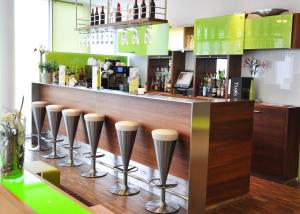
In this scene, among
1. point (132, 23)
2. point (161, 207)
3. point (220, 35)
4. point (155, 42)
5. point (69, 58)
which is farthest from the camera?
point (155, 42)

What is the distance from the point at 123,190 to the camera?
4.20m

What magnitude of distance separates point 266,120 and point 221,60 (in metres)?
1.61

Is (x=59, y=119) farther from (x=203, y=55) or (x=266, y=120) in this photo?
(x=266, y=120)

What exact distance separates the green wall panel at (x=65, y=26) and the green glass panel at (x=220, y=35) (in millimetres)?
3560

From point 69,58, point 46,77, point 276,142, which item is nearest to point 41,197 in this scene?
point 276,142

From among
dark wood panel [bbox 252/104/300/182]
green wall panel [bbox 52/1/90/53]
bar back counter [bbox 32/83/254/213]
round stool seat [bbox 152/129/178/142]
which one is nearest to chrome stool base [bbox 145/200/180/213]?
bar back counter [bbox 32/83/254/213]

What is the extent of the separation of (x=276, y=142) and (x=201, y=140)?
1.70m

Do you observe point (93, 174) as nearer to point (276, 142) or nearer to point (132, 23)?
point (132, 23)

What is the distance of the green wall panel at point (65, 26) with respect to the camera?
810 centimetres

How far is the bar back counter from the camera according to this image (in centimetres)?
355

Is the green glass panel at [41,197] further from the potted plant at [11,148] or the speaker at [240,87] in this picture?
Result: the speaker at [240,87]

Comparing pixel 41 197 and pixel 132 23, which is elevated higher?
pixel 132 23

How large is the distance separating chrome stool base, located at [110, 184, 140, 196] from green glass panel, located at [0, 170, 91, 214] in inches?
89.2

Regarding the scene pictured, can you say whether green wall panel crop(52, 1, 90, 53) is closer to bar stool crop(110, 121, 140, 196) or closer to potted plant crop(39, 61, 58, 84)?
potted plant crop(39, 61, 58, 84)
